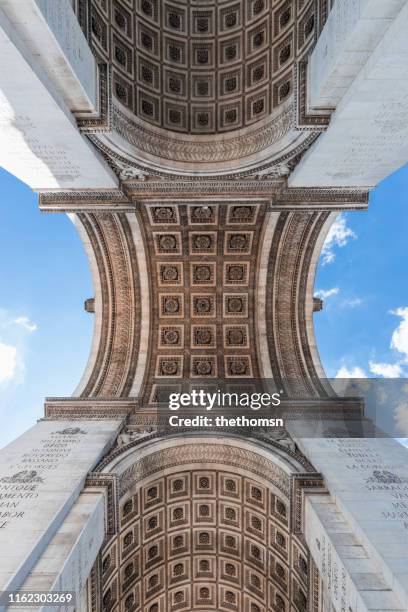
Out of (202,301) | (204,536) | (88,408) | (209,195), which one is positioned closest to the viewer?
(209,195)

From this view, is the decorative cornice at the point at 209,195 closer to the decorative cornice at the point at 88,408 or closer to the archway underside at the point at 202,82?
the archway underside at the point at 202,82

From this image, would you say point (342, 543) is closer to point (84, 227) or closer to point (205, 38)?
point (84, 227)

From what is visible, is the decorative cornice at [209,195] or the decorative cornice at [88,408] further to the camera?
the decorative cornice at [88,408]

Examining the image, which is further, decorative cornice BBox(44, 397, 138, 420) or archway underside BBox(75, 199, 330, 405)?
archway underside BBox(75, 199, 330, 405)

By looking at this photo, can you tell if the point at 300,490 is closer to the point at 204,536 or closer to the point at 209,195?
the point at 204,536

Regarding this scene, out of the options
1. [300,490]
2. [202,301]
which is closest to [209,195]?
[202,301]

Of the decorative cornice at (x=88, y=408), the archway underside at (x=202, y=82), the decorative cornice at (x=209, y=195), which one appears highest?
the archway underside at (x=202, y=82)

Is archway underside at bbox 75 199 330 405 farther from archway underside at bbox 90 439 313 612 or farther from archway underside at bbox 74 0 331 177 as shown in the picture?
archway underside at bbox 90 439 313 612

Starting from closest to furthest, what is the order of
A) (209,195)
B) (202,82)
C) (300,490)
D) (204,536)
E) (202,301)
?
(300,490) < (209,195) < (204,536) < (202,82) < (202,301)

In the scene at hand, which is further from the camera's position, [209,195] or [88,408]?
[88,408]

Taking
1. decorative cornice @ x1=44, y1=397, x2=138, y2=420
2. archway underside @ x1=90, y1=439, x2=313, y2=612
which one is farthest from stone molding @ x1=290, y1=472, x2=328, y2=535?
decorative cornice @ x1=44, y1=397, x2=138, y2=420

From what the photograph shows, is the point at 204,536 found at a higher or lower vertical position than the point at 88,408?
lower

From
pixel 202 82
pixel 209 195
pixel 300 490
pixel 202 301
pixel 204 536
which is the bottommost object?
pixel 300 490

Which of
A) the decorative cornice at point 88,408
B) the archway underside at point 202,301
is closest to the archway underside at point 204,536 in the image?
the decorative cornice at point 88,408
